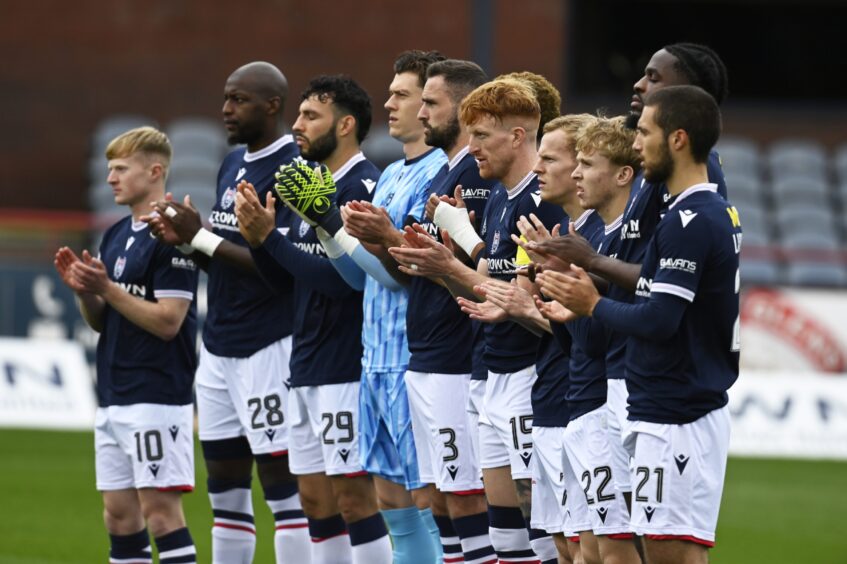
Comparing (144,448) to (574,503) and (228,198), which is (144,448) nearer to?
(228,198)

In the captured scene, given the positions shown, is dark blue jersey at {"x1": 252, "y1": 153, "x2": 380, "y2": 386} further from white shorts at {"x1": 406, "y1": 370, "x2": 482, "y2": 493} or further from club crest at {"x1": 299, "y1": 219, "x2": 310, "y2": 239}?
white shorts at {"x1": 406, "y1": 370, "x2": 482, "y2": 493}

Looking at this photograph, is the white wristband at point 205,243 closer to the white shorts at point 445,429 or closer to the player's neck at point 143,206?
the player's neck at point 143,206

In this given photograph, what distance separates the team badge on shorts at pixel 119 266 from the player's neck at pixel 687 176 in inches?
132

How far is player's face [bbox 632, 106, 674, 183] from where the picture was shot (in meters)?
5.45

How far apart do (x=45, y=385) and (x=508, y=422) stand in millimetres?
9523

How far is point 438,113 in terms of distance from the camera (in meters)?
6.95

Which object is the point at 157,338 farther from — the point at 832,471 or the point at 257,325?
the point at 832,471

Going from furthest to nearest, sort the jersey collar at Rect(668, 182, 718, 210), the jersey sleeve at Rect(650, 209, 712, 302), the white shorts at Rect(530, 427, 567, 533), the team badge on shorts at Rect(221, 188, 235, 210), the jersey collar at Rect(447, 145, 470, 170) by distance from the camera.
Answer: the team badge on shorts at Rect(221, 188, 235, 210), the jersey collar at Rect(447, 145, 470, 170), the white shorts at Rect(530, 427, 567, 533), the jersey collar at Rect(668, 182, 718, 210), the jersey sleeve at Rect(650, 209, 712, 302)

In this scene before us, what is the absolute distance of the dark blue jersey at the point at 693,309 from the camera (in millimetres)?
5328

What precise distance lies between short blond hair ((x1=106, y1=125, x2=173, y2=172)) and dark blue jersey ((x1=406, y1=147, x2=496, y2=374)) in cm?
167

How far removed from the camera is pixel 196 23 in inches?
828

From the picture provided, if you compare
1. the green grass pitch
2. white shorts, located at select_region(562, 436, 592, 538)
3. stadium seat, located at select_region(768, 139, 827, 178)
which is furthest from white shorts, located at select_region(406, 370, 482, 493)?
stadium seat, located at select_region(768, 139, 827, 178)

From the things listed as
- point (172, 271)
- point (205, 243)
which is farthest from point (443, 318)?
point (172, 271)

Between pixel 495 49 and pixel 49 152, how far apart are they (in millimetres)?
6207
